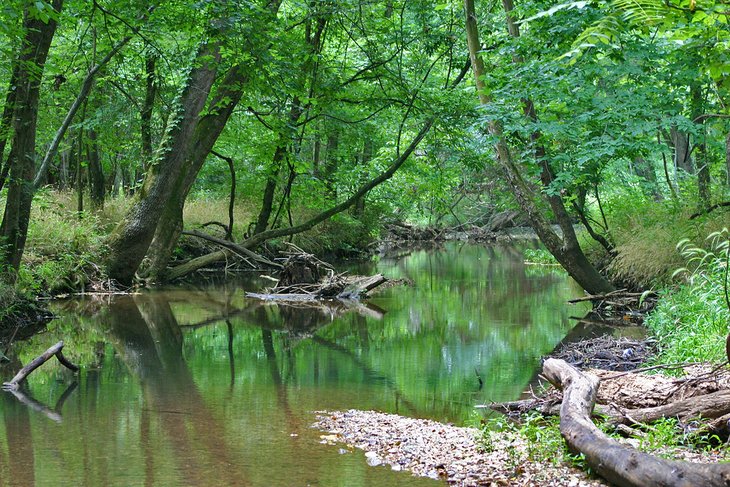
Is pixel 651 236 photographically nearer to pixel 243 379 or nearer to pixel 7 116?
pixel 243 379

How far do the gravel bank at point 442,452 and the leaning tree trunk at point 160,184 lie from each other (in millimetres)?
9250

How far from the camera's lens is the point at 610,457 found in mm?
4340

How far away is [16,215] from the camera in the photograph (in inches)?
412

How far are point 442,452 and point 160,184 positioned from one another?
10.8 meters

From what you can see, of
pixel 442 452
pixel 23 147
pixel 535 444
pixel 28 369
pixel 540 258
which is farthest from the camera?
pixel 540 258

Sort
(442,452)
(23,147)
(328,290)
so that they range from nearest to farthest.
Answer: (442,452) < (23,147) < (328,290)

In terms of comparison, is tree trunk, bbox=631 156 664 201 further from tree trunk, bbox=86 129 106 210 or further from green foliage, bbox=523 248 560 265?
tree trunk, bbox=86 129 106 210

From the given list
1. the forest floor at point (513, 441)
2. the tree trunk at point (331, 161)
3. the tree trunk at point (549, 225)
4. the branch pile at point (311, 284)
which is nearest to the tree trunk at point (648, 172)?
the tree trunk at point (549, 225)

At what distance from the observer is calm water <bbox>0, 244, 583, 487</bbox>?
5215mm

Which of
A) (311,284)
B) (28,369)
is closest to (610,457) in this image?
(28,369)

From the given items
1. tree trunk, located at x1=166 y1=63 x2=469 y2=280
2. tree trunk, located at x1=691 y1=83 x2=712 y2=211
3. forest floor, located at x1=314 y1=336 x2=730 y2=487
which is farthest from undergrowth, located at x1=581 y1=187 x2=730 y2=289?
forest floor, located at x1=314 y1=336 x2=730 y2=487

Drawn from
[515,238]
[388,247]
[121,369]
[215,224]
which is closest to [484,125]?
[121,369]

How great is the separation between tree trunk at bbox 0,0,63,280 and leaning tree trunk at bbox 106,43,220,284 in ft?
13.0

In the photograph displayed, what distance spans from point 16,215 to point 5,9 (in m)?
4.28
